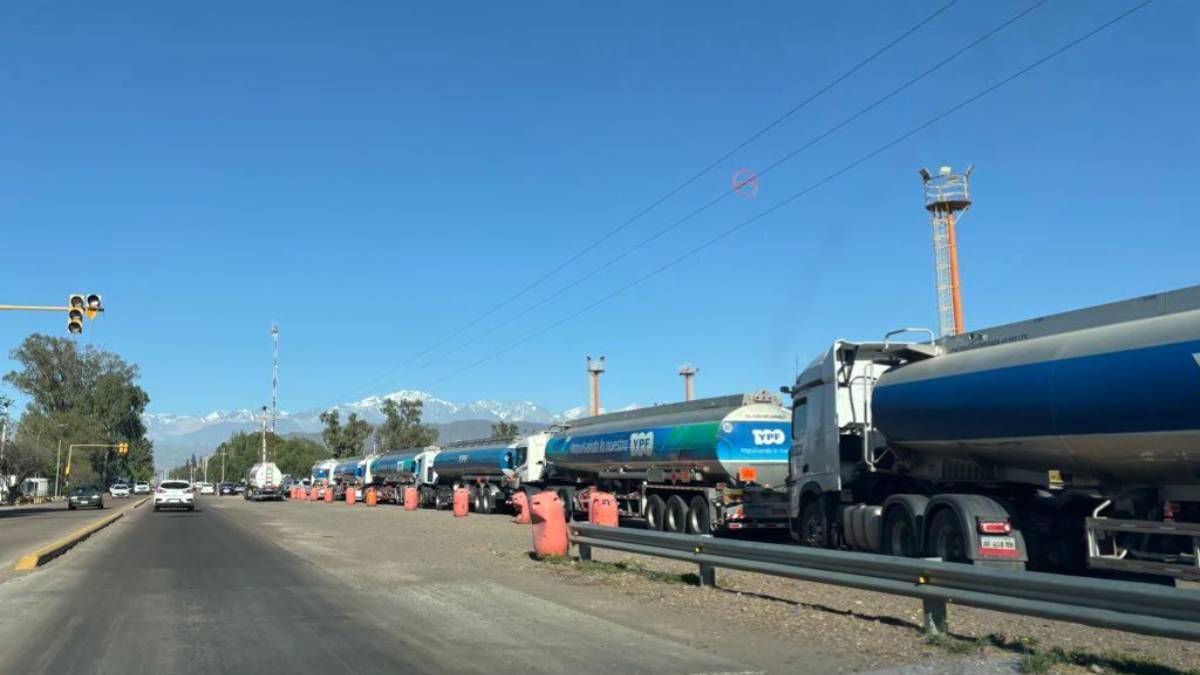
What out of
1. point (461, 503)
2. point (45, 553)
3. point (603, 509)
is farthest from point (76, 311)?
point (461, 503)

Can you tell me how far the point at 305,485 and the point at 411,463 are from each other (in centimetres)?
3710

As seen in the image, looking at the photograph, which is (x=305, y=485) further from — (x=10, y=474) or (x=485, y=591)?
(x=485, y=591)

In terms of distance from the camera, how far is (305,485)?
87750 mm

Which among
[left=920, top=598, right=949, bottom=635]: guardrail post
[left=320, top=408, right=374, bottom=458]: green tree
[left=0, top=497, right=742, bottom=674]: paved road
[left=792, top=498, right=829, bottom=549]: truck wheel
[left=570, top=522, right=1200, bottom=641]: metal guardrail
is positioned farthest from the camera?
[left=320, top=408, right=374, bottom=458]: green tree

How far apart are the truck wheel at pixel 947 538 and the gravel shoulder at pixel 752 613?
1325mm

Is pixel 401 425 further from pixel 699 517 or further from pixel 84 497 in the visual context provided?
pixel 699 517

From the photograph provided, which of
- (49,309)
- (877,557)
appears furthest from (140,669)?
(49,309)

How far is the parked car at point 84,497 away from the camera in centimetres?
5503

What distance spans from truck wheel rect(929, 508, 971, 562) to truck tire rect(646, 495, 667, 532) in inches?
522

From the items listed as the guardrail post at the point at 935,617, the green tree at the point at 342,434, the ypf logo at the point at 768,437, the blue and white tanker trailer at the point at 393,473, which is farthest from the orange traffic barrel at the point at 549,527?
the green tree at the point at 342,434

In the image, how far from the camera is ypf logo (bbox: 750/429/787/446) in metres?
23.3

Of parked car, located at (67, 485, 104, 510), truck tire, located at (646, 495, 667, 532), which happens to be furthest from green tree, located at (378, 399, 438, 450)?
truck tire, located at (646, 495, 667, 532)

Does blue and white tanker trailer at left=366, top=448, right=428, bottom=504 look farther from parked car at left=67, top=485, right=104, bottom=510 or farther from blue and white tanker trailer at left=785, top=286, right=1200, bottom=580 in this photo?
blue and white tanker trailer at left=785, top=286, right=1200, bottom=580

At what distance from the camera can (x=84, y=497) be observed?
5525 cm
